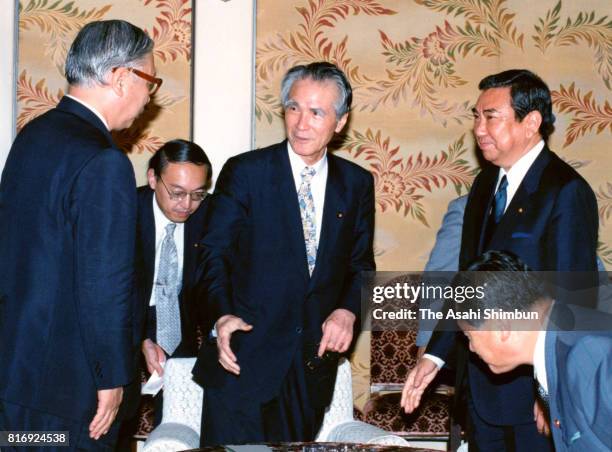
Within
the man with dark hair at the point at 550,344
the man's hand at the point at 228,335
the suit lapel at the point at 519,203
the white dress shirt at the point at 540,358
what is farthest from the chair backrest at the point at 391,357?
the white dress shirt at the point at 540,358

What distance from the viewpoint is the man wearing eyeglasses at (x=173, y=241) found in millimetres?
3812

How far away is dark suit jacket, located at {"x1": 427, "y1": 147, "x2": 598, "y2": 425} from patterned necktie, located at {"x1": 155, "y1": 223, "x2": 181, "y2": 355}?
4.11ft

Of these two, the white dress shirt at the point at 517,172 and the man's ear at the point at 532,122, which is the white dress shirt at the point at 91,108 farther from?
the man's ear at the point at 532,122

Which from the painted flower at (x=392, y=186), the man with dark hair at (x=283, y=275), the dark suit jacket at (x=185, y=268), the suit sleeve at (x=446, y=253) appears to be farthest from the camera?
the painted flower at (x=392, y=186)

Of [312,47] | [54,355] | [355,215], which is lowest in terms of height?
[54,355]

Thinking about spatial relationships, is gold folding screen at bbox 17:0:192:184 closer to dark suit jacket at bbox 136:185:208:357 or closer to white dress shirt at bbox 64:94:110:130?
dark suit jacket at bbox 136:185:208:357

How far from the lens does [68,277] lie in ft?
7.94

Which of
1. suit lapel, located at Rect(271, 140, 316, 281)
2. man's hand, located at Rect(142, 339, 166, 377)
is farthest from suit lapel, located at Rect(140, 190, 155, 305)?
suit lapel, located at Rect(271, 140, 316, 281)

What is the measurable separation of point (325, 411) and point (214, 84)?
197 cm

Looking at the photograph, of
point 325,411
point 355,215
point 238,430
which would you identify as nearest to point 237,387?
point 238,430

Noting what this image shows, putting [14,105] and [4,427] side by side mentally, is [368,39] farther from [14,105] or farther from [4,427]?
[4,427]

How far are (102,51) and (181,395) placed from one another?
4.19 ft

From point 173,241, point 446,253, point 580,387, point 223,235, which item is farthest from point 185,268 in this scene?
point 580,387

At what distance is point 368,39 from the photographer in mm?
4590
